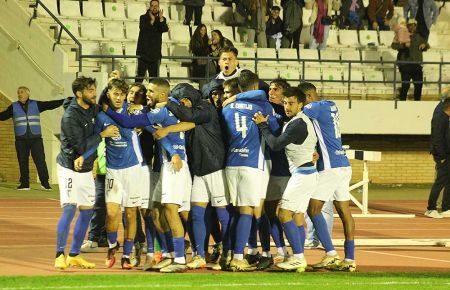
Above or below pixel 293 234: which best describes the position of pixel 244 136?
above

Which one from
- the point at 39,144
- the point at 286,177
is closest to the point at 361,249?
the point at 286,177

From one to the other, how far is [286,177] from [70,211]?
240cm

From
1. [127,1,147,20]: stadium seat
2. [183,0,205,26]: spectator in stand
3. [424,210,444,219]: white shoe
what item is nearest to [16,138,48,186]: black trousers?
[127,1,147,20]: stadium seat

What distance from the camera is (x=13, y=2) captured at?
27.5 metres

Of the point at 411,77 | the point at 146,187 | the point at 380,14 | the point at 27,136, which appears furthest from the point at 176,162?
the point at 380,14

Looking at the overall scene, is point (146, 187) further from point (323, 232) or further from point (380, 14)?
point (380, 14)

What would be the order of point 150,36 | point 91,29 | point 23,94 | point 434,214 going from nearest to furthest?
point 434,214 < point 23,94 < point 150,36 < point 91,29

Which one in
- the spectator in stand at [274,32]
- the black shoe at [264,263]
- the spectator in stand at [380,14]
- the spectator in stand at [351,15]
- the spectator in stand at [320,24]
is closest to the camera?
the black shoe at [264,263]

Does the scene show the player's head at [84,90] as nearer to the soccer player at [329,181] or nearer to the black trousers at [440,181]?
the soccer player at [329,181]

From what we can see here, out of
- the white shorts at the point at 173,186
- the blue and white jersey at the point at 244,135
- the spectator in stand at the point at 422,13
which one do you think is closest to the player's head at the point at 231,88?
the blue and white jersey at the point at 244,135

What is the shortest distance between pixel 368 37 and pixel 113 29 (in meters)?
6.84

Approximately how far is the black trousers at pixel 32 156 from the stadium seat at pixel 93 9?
5015 millimetres

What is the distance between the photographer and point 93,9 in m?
29.7

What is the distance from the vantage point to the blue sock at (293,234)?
13781 millimetres
